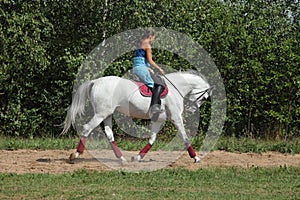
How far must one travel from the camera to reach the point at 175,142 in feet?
50.8

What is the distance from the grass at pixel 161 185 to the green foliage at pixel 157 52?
723 cm

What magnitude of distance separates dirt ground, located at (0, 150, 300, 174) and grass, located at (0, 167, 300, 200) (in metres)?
0.77

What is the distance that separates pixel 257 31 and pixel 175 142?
16.6 ft

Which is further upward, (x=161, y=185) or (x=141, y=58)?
(x=141, y=58)

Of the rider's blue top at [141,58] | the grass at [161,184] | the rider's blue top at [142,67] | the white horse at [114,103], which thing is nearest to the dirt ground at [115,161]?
the white horse at [114,103]

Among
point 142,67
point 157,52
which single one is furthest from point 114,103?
point 157,52

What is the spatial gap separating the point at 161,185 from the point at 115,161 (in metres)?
3.08

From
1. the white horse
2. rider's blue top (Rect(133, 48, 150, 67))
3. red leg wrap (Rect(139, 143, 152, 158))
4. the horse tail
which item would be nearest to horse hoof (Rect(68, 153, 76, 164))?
the white horse

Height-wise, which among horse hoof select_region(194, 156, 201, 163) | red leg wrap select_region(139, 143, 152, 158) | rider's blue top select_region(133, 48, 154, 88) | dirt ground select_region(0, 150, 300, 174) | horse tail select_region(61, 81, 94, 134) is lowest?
dirt ground select_region(0, 150, 300, 174)

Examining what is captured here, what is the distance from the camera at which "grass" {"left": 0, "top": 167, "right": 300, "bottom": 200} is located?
26.6ft

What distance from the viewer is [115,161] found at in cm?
1190

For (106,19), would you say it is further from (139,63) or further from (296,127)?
(139,63)

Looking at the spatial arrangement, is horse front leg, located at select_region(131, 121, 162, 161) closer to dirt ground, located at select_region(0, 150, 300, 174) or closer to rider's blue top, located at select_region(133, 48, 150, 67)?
dirt ground, located at select_region(0, 150, 300, 174)

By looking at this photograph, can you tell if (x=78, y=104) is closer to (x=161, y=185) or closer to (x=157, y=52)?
(x=161, y=185)
